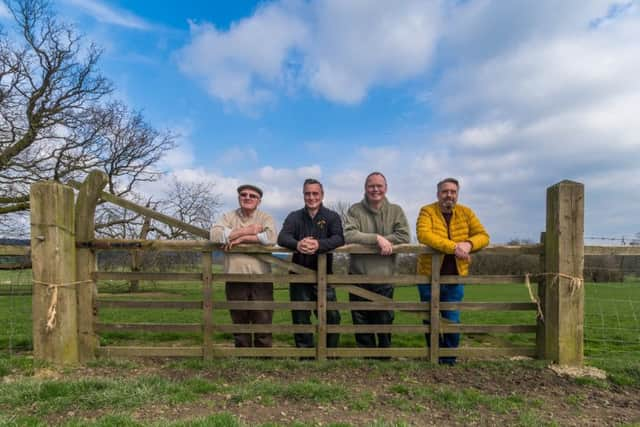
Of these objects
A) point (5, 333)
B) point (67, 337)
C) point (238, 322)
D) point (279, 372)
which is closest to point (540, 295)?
point (279, 372)

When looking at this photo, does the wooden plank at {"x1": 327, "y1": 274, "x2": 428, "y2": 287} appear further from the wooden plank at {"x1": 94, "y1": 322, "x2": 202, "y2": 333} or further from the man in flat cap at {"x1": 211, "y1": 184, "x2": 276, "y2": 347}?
the wooden plank at {"x1": 94, "y1": 322, "x2": 202, "y2": 333}

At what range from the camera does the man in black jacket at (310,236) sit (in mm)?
4309

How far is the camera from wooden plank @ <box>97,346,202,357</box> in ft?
14.6

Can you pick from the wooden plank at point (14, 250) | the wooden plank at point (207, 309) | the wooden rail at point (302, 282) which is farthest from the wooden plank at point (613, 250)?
the wooden plank at point (14, 250)

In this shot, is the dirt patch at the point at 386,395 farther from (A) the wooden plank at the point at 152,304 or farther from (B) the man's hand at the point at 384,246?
(B) the man's hand at the point at 384,246

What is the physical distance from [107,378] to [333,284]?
8.36 ft

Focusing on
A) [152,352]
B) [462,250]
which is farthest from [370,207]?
[152,352]

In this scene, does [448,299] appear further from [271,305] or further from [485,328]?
[271,305]

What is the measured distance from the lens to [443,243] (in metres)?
4.24

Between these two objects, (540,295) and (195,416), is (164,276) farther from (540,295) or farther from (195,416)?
(540,295)

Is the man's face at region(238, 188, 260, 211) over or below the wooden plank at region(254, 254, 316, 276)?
over

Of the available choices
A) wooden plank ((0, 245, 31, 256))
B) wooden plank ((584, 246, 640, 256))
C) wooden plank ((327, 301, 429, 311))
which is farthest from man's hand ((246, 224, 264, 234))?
wooden plank ((584, 246, 640, 256))

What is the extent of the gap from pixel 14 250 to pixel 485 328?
571 centimetres

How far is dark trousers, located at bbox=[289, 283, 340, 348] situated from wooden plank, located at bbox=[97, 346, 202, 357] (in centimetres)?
120
